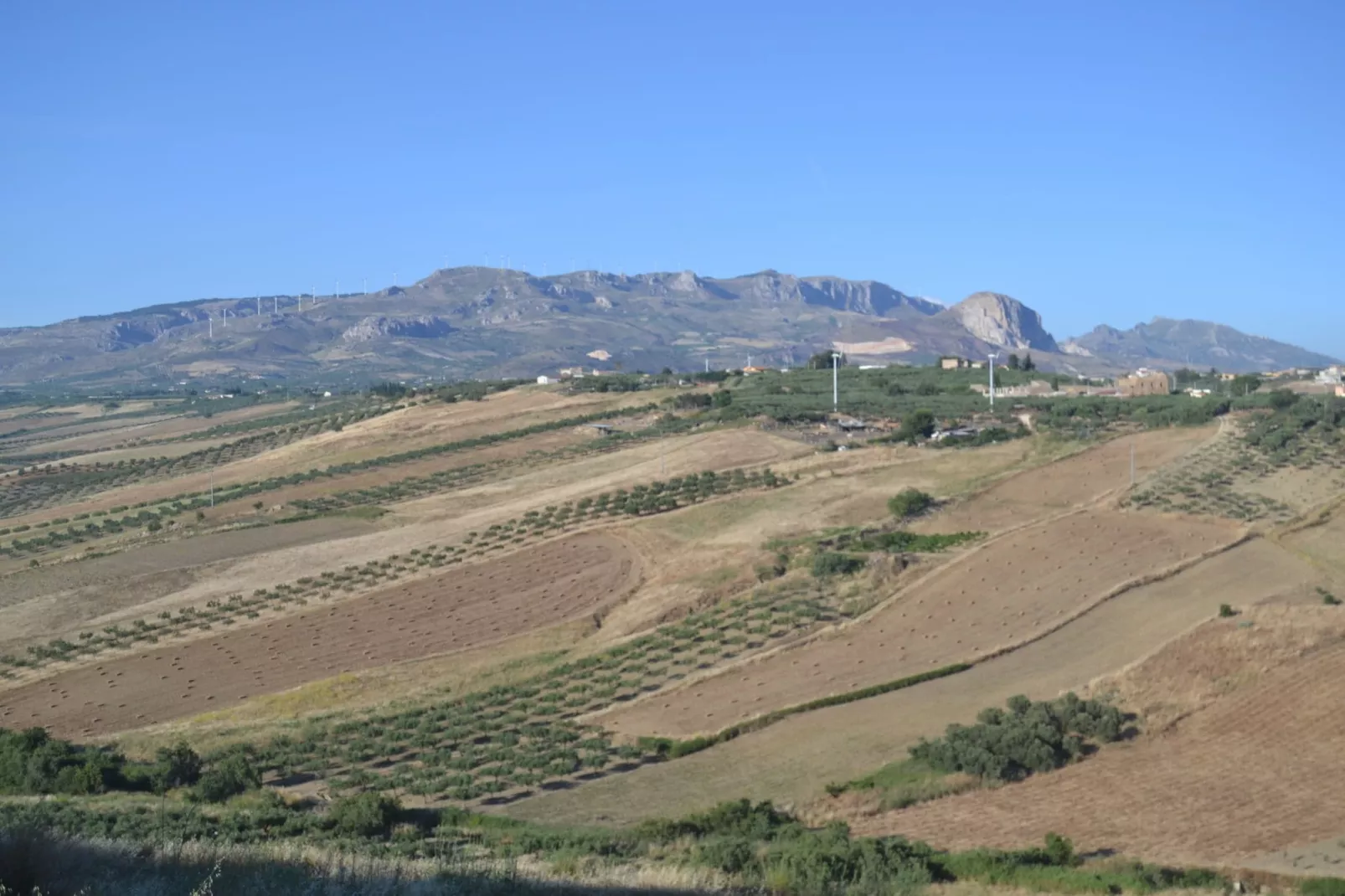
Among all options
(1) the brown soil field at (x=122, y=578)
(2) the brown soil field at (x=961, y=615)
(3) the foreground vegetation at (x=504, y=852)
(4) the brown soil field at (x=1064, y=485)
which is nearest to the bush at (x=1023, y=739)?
(3) the foreground vegetation at (x=504, y=852)

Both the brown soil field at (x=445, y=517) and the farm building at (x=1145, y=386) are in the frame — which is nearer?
the brown soil field at (x=445, y=517)

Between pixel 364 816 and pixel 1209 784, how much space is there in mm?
16677

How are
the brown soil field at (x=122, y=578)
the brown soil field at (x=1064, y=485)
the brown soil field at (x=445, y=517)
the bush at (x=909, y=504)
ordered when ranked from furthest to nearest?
the bush at (x=909, y=504)
the brown soil field at (x=1064, y=485)
the brown soil field at (x=445, y=517)
the brown soil field at (x=122, y=578)

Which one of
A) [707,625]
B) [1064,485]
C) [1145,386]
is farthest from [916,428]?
[1145,386]

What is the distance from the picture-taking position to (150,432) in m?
149

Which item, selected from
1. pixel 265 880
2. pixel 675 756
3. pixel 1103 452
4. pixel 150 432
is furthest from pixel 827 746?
pixel 150 432

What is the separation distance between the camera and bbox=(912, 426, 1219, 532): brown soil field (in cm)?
5541

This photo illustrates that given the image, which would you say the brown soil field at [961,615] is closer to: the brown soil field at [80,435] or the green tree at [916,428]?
the green tree at [916,428]

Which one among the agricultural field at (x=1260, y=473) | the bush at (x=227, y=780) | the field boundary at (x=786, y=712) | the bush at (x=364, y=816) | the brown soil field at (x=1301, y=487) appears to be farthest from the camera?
the brown soil field at (x=1301, y=487)

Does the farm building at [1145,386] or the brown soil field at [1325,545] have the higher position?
the farm building at [1145,386]

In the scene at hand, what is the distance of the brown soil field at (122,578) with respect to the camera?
159 feet

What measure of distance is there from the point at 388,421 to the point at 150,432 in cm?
4691

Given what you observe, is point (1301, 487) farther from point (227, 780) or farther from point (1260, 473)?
point (227, 780)

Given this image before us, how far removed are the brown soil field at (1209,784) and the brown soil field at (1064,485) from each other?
19497mm
